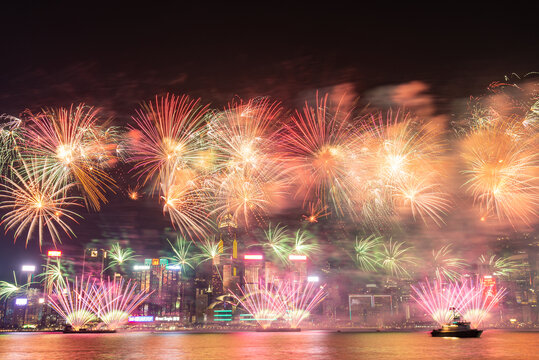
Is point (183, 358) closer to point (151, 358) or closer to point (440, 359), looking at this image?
point (151, 358)

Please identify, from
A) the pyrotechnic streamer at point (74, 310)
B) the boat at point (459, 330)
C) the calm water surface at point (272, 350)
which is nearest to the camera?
the calm water surface at point (272, 350)

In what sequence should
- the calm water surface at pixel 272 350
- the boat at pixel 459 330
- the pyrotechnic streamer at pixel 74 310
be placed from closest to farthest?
1. the calm water surface at pixel 272 350
2. the boat at pixel 459 330
3. the pyrotechnic streamer at pixel 74 310

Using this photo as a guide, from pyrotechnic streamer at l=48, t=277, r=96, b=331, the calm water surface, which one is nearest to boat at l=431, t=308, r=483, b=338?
the calm water surface

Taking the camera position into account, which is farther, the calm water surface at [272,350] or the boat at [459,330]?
the boat at [459,330]

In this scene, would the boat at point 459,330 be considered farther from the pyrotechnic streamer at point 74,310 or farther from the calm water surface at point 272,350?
the pyrotechnic streamer at point 74,310

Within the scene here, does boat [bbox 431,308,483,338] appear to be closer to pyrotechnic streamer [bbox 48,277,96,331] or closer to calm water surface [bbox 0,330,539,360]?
calm water surface [bbox 0,330,539,360]

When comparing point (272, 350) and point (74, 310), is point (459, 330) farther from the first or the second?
point (74, 310)

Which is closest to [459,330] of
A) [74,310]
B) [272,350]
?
[272,350]

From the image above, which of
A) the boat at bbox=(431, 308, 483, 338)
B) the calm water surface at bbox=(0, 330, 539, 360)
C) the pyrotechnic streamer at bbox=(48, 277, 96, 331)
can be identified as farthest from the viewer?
the pyrotechnic streamer at bbox=(48, 277, 96, 331)

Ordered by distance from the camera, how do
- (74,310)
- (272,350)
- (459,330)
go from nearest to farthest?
(272,350), (459,330), (74,310)

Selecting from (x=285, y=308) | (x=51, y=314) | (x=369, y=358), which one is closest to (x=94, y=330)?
(x=51, y=314)

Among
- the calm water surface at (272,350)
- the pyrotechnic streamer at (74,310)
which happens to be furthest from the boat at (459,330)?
the pyrotechnic streamer at (74,310)
